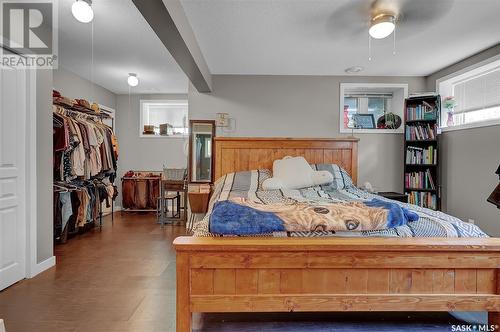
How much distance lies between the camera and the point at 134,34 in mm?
2939

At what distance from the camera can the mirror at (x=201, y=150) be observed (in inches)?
162

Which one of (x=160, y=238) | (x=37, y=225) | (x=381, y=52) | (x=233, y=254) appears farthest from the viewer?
(x=160, y=238)

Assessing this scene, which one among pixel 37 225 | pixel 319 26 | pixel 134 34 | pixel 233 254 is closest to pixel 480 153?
pixel 319 26

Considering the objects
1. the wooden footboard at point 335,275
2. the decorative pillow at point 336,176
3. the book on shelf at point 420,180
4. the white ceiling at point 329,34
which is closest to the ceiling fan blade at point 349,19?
the white ceiling at point 329,34

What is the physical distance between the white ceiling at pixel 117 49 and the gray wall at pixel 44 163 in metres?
0.64

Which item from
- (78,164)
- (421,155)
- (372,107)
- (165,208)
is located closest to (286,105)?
(372,107)

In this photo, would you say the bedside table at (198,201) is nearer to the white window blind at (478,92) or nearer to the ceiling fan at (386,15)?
the ceiling fan at (386,15)

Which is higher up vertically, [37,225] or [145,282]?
[37,225]

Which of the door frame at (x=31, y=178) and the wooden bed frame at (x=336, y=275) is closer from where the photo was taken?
the wooden bed frame at (x=336, y=275)

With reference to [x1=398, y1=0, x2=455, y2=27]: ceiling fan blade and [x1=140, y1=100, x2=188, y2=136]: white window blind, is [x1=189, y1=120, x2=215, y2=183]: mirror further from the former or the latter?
[x1=398, y1=0, x2=455, y2=27]: ceiling fan blade

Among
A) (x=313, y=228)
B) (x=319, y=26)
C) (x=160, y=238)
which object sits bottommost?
(x=160, y=238)

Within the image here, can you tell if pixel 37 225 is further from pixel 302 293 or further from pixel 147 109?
pixel 147 109

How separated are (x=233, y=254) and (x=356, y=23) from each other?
234 cm

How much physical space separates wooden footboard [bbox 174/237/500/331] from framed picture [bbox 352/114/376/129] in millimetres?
2955
